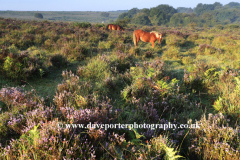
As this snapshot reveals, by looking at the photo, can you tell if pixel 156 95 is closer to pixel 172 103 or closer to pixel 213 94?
pixel 172 103

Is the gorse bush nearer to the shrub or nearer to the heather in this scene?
the heather

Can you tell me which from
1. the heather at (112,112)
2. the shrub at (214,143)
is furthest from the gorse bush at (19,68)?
the shrub at (214,143)

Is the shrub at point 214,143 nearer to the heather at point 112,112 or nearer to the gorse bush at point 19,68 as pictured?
the heather at point 112,112

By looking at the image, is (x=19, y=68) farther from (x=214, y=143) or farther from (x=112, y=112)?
(x=214, y=143)

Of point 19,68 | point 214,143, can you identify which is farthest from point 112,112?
point 19,68

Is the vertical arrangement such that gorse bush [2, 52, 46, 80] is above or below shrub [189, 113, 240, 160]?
above

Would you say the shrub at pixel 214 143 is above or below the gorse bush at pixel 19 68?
below

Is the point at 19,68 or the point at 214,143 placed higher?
the point at 19,68

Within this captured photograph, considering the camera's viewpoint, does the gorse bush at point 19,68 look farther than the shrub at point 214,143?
Yes

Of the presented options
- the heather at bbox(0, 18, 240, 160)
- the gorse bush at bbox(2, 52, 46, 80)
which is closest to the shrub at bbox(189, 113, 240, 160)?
the heather at bbox(0, 18, 240, 160)

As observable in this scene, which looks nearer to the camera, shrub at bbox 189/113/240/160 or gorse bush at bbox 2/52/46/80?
shrub at bbox 189/113/240/160

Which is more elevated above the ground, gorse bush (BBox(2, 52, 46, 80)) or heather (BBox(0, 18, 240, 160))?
gorse bush (BBox(2, 52, 46, 80))

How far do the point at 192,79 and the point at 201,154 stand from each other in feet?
8.85

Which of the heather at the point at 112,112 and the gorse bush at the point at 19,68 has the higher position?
the gorse bush at the point at 19,68
